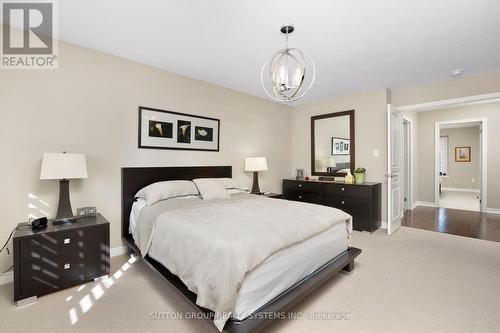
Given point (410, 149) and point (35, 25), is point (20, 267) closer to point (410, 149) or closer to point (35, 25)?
point (35, 25)

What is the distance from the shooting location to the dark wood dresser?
3.89m

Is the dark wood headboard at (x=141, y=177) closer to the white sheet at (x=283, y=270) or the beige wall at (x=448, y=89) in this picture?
the white sheet at (x=283, y=270)

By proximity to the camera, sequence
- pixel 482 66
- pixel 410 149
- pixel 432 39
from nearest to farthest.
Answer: pixel 432 39 → pixel 482 66 → pixel 410 149

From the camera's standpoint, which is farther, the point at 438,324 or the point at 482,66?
the point at 482,66

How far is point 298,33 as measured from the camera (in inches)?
95.5

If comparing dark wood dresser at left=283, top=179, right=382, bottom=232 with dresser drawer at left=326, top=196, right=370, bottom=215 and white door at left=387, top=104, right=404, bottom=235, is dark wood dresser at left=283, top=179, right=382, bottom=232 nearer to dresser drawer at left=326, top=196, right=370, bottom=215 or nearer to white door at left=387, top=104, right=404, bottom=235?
dresser drawer at left=326, top=196, right=370, bottom=215

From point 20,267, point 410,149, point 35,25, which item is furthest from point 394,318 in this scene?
point 410,149

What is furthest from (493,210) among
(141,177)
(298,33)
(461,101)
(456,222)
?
(141,177)

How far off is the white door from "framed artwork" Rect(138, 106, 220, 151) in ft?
9.35

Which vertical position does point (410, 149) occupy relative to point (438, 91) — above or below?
below

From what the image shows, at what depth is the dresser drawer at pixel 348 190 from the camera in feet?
12.8

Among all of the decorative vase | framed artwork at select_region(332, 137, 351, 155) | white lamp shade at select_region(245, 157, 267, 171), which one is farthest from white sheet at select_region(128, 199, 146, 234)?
framed artwork at select_region(332, 137, 351, 155)

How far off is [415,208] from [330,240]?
4.98 metres

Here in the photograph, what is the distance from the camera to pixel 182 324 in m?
1.77
